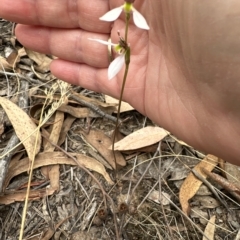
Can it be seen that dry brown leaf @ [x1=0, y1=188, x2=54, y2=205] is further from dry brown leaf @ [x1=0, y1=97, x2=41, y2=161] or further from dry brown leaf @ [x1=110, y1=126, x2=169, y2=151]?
dry brown leaf @ [x1=110, y1=126, x2=169, y2=151]

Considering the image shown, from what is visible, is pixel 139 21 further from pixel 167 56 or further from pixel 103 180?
pixel 103 180

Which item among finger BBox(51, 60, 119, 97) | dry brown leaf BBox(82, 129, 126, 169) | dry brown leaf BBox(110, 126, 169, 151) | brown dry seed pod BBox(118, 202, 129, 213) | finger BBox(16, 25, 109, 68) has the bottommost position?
brown dry seed pod BBox(118, 202, 129, 213)

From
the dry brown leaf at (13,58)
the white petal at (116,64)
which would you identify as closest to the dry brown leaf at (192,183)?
the white petal at (116,64)

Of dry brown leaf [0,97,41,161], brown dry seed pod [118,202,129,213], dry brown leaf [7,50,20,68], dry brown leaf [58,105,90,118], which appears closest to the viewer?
brown dry seed pod [118,202,129,213]

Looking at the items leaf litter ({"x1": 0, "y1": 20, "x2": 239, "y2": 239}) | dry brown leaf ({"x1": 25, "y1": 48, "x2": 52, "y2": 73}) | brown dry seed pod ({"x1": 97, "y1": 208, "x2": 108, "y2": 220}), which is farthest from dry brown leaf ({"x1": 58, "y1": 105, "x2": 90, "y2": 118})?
brown dry seed pod ({"x1": 97, "y1": 208, "x2": 108, "y2": 220})

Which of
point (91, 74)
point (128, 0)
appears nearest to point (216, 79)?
point (128, 0)

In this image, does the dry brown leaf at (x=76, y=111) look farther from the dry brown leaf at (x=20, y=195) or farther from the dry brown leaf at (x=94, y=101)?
the dry brown leaf at (x=20, y=195)
